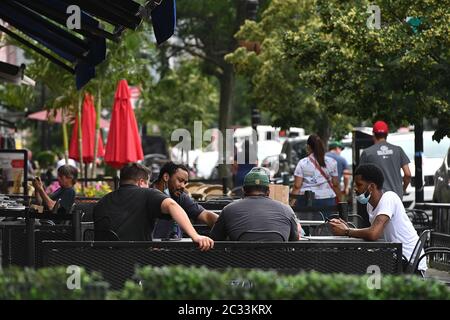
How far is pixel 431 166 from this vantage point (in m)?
31.3

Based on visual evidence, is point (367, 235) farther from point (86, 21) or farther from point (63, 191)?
point (63, 191)

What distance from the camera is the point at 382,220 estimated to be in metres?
9.78

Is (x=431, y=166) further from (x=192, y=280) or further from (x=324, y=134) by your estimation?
(x=192, y=280)

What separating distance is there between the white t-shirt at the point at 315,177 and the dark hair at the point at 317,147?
0.13 meters

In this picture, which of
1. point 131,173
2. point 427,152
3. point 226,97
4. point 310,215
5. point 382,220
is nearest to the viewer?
point 131,173

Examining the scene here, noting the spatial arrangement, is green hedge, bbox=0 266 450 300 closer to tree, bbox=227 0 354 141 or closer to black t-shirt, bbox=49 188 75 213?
black t-shirt, bbox=49 188 75 213

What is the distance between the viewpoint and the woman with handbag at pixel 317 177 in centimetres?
1683

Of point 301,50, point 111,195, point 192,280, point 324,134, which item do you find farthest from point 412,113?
point 324,134

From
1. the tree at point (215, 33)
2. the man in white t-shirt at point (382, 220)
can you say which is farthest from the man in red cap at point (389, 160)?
the tree at point (215, 33)

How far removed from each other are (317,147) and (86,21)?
165 inches

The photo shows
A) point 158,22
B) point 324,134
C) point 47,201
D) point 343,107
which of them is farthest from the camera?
point 324,134

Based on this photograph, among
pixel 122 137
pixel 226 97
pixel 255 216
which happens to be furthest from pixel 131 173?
pixel 226 97

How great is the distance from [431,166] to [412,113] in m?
12.5

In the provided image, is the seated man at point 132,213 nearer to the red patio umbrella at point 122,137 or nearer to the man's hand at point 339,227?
the man's hand at point 339,227
